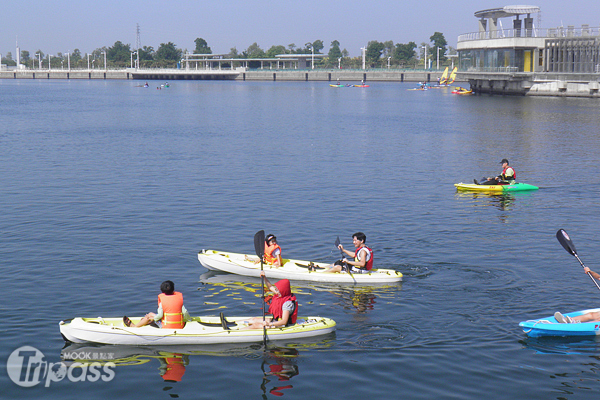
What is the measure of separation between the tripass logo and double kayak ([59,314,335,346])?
766 millimetres

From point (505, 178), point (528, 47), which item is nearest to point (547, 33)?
point (528, 47)

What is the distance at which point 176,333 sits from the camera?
15.3 metres

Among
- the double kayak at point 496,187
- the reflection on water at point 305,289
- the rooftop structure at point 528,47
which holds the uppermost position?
the rooftop structure at point 528,47

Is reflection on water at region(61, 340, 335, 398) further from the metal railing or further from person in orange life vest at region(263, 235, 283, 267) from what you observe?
the metal railing

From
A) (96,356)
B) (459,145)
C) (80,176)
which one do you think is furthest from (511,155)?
(96,356)

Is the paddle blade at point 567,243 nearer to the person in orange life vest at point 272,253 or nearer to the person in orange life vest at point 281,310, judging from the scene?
the person in orange life vest at point 281,310

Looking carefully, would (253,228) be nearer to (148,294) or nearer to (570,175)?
(148,294)

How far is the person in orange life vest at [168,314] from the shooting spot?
15.3 m

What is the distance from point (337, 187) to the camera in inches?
1407

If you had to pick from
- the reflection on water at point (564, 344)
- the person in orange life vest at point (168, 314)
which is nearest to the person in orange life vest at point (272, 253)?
the person in orange life vest at point (168, 314)

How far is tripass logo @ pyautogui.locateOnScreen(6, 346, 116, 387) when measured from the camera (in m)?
14.2

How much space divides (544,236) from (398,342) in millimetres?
12869

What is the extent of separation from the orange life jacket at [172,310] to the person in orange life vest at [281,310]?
1797mm

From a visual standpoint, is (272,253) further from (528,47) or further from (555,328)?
(528,47)
